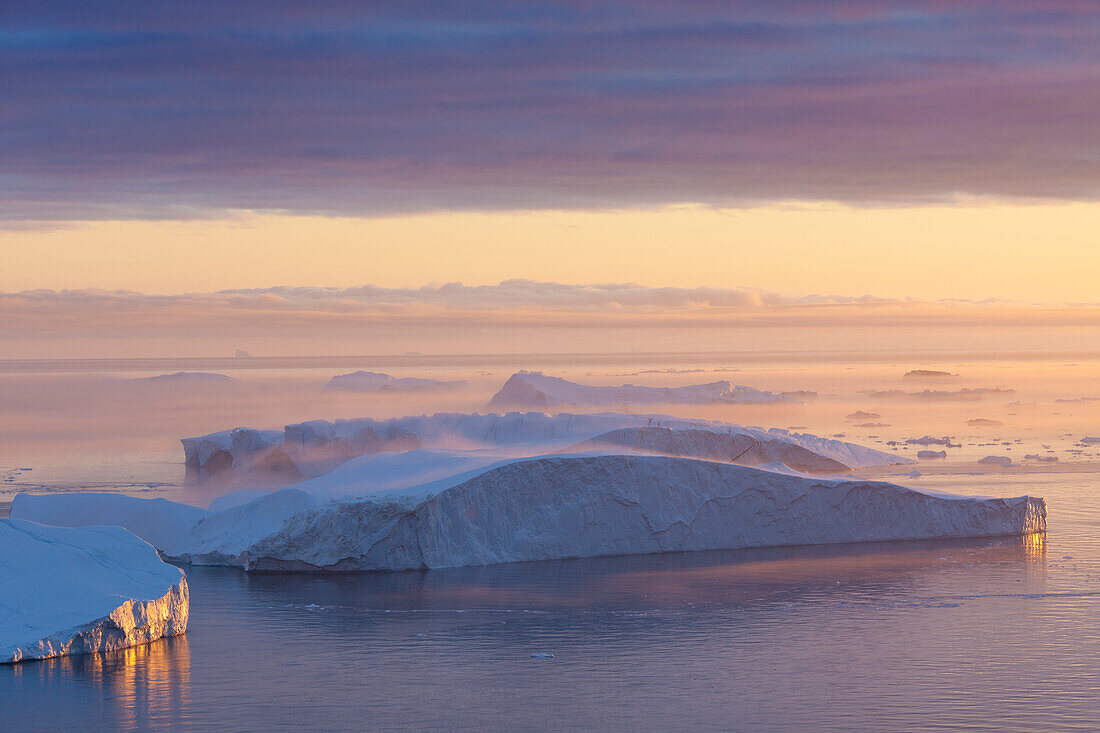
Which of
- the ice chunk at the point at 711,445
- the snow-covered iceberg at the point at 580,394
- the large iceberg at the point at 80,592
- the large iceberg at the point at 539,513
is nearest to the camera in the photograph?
the large iceberg at the point at 80,592

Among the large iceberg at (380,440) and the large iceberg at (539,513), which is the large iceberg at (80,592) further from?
the large iceberg at (380,440)

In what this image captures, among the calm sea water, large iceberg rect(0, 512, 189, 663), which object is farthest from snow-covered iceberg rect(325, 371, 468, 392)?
large iceberg rect(0, 512, 189, 663)

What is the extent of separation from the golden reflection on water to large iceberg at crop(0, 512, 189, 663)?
10.1 inches

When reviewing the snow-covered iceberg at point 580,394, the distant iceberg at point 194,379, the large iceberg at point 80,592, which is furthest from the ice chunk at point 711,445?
the distant iceberg at point 194,379

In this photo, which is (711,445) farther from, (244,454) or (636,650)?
(636,650)

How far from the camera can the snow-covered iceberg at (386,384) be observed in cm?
9269

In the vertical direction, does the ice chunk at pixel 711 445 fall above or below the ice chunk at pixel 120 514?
above

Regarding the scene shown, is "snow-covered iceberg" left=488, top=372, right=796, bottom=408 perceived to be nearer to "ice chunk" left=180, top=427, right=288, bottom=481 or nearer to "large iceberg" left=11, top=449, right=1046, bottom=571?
"ice chunk" left=180, top=427, right=288, bottom=481

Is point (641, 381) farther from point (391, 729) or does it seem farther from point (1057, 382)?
point (391, 729)

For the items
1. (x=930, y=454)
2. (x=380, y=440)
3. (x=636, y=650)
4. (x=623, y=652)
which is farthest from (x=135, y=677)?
(x=930, y=454)

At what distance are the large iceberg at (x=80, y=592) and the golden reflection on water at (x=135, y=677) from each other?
→ 26 centimetres

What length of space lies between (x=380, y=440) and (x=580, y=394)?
69.5 ft

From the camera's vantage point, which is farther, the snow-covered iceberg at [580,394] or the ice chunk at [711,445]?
the snow-covered iceberg at [580,394]

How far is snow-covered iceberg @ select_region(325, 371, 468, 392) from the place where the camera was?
304ft
